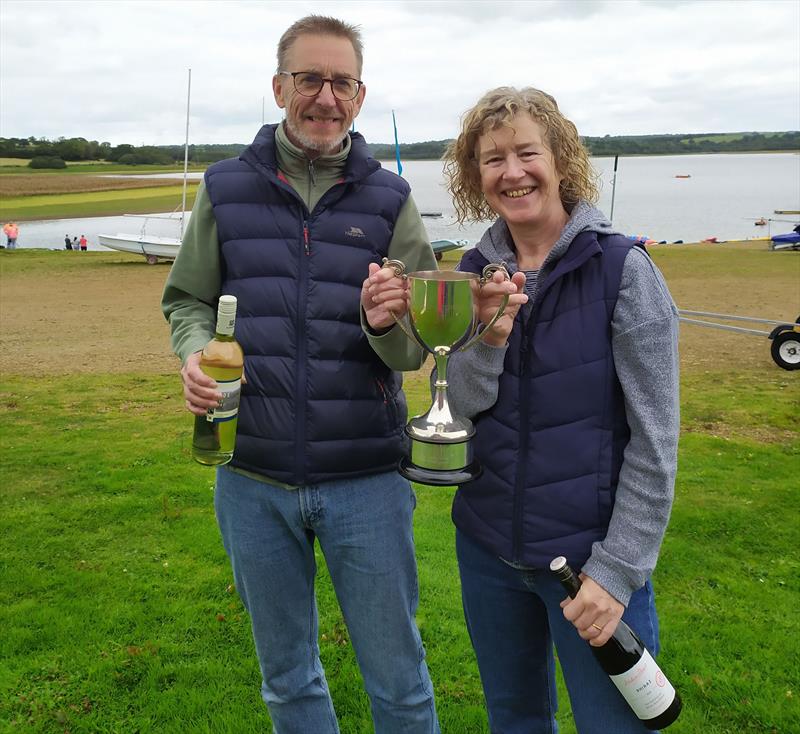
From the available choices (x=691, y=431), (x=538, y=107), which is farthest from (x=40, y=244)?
(x=538, y=107)

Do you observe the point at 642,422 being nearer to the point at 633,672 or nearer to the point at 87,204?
the point at 633,672

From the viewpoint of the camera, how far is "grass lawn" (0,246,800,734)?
2.98 meters

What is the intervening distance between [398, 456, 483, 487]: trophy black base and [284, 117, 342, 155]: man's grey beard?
93 centimetres

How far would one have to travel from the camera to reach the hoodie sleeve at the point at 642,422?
5.51 ft

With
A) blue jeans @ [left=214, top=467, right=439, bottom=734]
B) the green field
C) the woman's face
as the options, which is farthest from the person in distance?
the green field

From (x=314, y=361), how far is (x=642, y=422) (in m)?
0.90

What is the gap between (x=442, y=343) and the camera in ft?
5.99

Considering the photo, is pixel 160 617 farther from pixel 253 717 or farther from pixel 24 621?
pixel 253 717

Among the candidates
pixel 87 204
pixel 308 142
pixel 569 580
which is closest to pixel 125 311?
pixel 308 142

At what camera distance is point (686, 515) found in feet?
15.2

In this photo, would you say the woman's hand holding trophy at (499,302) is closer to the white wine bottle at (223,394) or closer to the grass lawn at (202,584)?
the white wine bottle at (223,394)

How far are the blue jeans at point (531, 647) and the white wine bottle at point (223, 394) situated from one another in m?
0.71

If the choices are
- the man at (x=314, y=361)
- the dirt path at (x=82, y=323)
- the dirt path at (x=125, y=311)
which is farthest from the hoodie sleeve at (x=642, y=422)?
the dirt path at (x=82, y=323)

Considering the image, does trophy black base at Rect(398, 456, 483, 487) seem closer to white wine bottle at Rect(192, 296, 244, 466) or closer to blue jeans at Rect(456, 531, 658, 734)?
blue jeans at Rect(456, 531, 658, 734)
